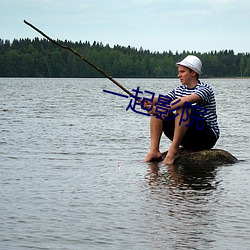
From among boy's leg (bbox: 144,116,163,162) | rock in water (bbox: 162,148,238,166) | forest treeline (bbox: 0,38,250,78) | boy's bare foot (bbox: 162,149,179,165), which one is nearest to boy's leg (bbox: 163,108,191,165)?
boy's bare foot (bbox: 162,149,179,165)

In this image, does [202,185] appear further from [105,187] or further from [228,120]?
[228,120]

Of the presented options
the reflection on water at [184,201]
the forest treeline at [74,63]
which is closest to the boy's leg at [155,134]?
the reflection on water at [184,201]

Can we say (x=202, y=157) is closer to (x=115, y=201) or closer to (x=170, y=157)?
(x=170, y=157)

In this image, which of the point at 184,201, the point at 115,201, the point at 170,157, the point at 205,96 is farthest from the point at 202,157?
the point at 115,201

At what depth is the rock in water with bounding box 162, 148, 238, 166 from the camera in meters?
8.98

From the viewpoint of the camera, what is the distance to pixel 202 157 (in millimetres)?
9055

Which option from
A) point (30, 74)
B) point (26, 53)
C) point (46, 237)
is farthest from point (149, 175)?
point (30, 74)

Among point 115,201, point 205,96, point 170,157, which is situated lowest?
point 115,201

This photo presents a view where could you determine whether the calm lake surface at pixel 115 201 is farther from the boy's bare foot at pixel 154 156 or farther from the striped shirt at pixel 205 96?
the striped shirt at pixel 205 96

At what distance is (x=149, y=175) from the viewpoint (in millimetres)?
8023

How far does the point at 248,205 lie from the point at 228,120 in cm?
1364

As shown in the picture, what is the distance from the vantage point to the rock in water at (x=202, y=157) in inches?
353

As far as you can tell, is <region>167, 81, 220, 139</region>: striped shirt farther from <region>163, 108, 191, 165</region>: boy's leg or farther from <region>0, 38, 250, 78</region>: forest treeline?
<region>0, 38, 250, 78</region>: forest treeline

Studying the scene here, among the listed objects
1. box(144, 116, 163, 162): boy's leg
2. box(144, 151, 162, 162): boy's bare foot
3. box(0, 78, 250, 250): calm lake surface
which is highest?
box(144, 116, 163, 162): boy's leg
